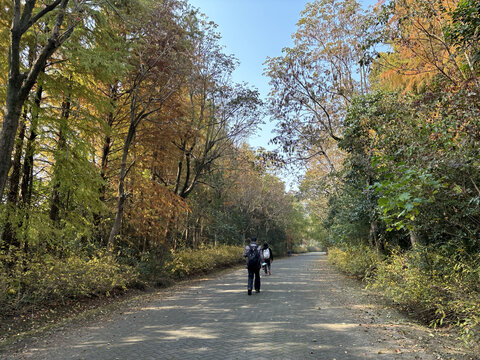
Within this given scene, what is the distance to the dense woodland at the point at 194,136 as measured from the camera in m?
5.86

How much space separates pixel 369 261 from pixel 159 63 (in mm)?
11771

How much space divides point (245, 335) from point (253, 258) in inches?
178

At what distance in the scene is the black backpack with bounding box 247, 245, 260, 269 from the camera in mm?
9820

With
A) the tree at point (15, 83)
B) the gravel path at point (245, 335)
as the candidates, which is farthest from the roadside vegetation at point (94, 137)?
the gravel path at point (245, 335)

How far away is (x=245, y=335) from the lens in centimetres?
535

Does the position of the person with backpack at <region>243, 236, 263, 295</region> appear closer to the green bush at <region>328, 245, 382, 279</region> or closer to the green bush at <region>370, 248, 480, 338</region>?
the green bush at <region>370, 248, 480, 338</region>

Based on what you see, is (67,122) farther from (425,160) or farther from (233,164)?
(233,164)

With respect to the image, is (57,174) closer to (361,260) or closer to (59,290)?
(59,290)

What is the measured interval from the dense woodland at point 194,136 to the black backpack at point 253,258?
143 inches

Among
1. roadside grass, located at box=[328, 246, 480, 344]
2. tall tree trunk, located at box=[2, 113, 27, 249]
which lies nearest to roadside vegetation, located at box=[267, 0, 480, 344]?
roadside grass, located at box=[328, 246, 480, 344]

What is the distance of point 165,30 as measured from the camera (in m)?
11.4

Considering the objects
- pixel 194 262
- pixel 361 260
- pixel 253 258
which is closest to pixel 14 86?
pixel 253 258

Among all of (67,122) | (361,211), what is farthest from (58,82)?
(361,211)

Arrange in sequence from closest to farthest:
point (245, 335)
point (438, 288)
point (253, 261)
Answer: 1. point (245, 335)
2. point (438, 288)
3. point (253, 261)
